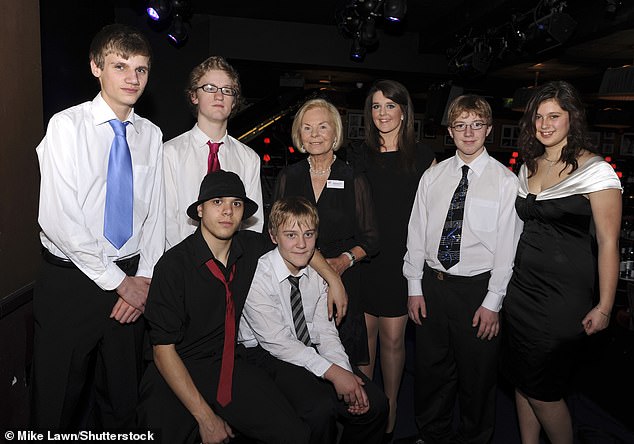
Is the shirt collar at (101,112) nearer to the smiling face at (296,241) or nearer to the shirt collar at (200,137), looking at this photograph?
the shirt collar at (200,137)

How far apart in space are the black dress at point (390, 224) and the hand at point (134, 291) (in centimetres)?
122

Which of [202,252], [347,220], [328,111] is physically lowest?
[202,252]

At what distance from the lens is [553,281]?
2.26m

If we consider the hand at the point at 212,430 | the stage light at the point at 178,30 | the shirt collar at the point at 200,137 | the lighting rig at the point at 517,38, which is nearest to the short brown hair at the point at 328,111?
the shirt collar at the point at 200,137

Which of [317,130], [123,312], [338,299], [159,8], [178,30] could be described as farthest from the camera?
[178,30]

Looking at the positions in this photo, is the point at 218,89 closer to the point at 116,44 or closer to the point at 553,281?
the point at 116,44

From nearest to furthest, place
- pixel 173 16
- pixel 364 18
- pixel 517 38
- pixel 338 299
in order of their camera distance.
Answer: pixel 338 299 → pixel 517 38 → pixel 364 18 → pixel 173 16

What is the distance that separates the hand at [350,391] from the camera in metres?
2.11

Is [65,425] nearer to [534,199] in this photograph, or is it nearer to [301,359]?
[301,359]

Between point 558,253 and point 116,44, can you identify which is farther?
point 558,253

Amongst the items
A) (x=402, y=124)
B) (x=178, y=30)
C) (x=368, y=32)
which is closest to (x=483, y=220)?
(x=402, y=124)

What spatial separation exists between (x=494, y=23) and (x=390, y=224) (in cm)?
519

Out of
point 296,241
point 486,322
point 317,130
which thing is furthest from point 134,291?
point 486,322

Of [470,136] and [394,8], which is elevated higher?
[394,8]
